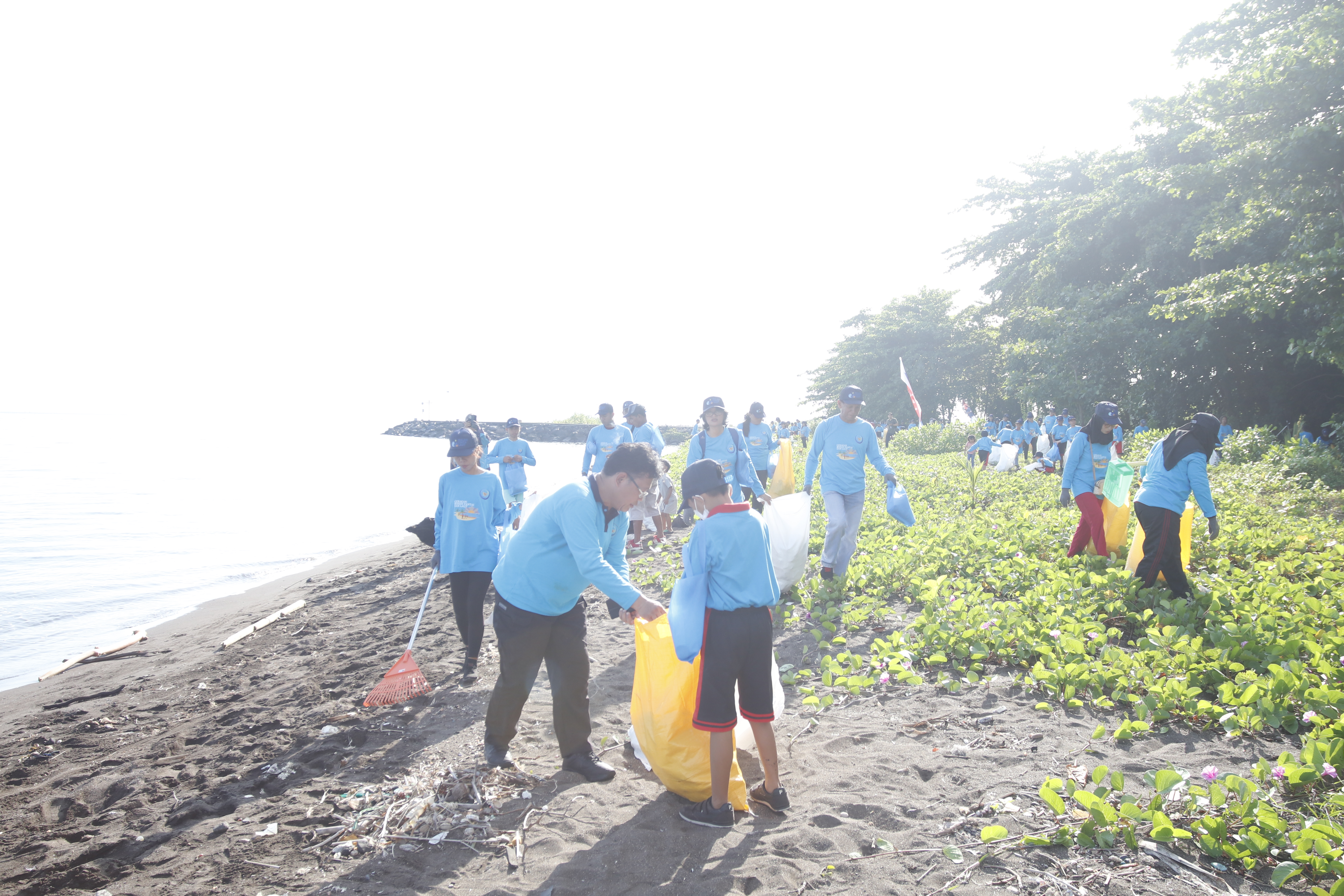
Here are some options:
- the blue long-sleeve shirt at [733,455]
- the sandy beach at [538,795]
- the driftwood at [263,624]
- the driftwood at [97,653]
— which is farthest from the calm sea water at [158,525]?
the blue long-sleeve shirt at [733,455]

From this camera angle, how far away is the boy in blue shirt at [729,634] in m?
3.02

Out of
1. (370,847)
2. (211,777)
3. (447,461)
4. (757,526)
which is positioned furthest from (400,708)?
(447,461)

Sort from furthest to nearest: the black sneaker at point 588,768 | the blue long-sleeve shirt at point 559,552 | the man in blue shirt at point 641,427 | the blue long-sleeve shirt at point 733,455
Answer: the man in blue shirt at point 641,427 → the blue long-sleeve shirt at point 733,455 → the black sneaker at point 588,768 → the blue long-sleeve shirt at point 559,552

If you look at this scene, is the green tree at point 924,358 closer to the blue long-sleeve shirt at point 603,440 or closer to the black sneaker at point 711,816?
the blue long-sleeve shirt at point 603,440

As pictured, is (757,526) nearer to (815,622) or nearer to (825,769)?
(825,769)

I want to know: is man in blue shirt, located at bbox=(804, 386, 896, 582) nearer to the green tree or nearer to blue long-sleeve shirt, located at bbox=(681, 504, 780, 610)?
blue long-sleeve shirt, located at bbox=(681, 504, 780, 610)

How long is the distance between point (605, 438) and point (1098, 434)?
5893 mm

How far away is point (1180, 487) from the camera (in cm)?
518

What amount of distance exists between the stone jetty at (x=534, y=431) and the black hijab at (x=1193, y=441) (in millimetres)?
52812

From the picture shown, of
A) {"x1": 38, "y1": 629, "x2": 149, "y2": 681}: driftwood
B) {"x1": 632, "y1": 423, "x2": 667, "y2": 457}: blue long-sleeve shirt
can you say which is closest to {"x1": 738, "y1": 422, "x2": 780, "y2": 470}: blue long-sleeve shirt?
{"x1": 632, "y1": 423, "x2": 667, "y2": 457}: blue long-sleeve shirt

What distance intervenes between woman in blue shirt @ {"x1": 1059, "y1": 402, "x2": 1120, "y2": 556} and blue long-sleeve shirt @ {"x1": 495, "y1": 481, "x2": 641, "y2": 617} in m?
5.12

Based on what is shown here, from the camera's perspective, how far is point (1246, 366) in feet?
59.2

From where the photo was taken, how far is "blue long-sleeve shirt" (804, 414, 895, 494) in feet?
21.0

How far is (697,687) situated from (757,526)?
33.0 inches
